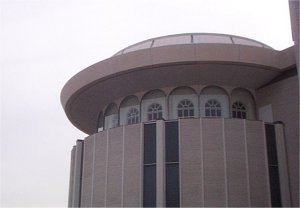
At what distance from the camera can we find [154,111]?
23.8m

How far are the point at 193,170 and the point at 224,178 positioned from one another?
135 centimetres

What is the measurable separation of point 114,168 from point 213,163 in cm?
459

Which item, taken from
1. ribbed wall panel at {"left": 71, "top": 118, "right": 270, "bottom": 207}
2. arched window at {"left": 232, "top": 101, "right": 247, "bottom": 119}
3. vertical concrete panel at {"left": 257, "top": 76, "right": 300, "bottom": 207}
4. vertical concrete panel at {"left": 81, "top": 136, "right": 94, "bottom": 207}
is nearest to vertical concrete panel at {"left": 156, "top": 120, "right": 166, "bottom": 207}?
ribbed wall panel at {"left": 71, "top": 118, "right": 270, "bottom": 207}

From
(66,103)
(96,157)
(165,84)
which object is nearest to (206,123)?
(165,84)

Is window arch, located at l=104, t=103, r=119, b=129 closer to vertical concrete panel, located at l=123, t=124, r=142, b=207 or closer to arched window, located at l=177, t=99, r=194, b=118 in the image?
vertical concrete panel, located at l=123, t=124, r=142, b=207

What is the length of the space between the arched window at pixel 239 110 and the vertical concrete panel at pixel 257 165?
1916mm

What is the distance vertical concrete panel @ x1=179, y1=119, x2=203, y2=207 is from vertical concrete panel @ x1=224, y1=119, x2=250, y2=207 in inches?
49.0

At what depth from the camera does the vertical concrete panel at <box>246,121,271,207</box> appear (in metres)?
20.3

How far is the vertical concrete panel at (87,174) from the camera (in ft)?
75.1

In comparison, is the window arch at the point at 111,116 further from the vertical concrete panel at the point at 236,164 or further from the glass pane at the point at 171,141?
the vertical concrete panel at the point at 236,164

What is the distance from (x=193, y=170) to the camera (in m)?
20.4

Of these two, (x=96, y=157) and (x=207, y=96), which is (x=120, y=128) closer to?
(x=96, y=157)

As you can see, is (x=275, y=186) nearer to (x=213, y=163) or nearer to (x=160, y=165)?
(x=213, y=163)

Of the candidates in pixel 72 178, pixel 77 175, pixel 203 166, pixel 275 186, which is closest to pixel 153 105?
pixel 203 166
